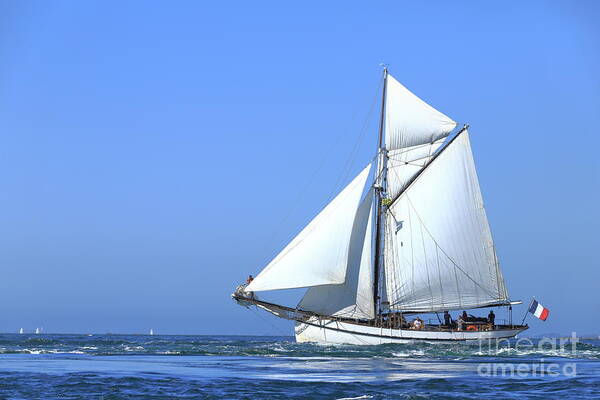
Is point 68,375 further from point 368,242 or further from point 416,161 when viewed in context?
point 416,161

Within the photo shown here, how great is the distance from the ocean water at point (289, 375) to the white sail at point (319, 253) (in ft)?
21.1

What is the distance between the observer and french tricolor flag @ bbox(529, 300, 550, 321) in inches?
2549

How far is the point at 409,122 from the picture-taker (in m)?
69.1

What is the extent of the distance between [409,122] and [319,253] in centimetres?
1429

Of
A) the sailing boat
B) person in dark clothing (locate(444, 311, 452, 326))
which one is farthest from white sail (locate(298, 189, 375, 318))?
person in dark clothing (locate(444, 311, 452, 326))

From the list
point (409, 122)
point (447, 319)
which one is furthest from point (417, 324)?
point (409, 122)

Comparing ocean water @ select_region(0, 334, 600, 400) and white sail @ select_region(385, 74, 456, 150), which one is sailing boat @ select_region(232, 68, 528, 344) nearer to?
white sail @ select_region(385, 74, 456, 150)

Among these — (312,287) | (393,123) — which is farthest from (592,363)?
(393,123)

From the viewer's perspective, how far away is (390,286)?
6706 centimetres

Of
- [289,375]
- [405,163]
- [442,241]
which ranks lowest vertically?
[289,375]

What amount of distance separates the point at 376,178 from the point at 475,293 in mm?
11520

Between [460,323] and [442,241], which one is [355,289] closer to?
[442,241]

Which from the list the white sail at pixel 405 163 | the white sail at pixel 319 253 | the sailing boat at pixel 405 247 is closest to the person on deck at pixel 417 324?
the sailing boat at pixel 405 247

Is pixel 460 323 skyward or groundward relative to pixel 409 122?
groundward
